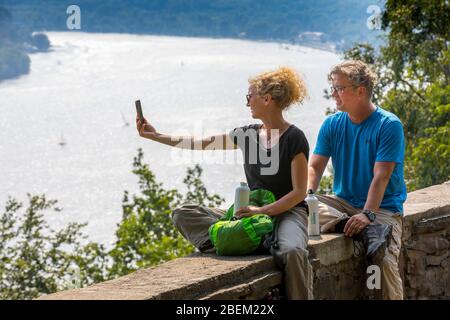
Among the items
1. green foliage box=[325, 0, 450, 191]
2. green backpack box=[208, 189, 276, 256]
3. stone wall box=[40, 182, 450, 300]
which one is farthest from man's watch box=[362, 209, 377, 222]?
green foliage box=[325, 0, 450, 191]

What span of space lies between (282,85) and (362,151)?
61 cm

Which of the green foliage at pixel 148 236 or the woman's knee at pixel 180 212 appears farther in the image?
the green foliage at pixel 148 236

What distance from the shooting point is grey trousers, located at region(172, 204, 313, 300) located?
385 cm

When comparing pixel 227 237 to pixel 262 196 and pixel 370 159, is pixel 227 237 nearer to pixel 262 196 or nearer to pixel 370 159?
pixel 262 196

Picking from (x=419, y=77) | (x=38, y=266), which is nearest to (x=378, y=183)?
(x=419, y=77)

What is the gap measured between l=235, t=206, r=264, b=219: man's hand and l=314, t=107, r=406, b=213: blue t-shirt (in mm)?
A: 702

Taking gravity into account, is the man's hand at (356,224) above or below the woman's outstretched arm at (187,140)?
below

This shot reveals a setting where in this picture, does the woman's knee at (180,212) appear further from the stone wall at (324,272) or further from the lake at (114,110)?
the lake at (114,110)

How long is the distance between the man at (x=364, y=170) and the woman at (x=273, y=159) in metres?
0.34

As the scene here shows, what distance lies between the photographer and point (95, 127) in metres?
85.8

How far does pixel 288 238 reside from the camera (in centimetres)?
392

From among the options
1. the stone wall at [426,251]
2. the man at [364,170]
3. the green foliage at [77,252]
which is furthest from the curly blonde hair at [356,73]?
the green foliage at [77,252]

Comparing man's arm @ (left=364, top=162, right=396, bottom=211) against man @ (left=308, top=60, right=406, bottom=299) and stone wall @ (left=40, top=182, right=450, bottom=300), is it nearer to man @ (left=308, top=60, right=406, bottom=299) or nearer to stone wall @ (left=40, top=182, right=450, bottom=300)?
man @ (left=308, top=60, right=406, bottom=299)

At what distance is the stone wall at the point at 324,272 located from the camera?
11.6ft
